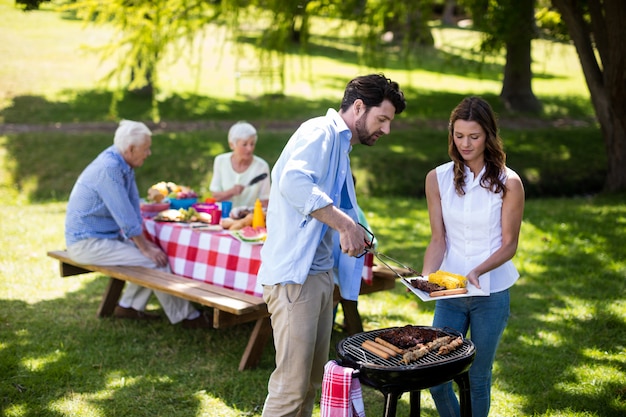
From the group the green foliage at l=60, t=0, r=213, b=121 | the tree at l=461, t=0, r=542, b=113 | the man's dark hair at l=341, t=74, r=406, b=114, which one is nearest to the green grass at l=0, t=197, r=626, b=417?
the man's dark hair at l=341, t=74, r=406, b=114

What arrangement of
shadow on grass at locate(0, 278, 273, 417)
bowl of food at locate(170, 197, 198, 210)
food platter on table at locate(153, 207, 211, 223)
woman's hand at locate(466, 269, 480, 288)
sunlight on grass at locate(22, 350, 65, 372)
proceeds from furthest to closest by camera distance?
1. bowl of food at locate(170, 197, 198, 210)
2. food platter on table at locate(153, 207, 211, 223)
3. sunlight on grass at locate(22, 350, 65, 372)
4. shadow on grass at locate(0, 278, 273, 417)
5. woman's hand at locate(466, 269, 480, 288)

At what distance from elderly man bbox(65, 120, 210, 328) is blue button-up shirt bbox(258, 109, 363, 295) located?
8.79 ft

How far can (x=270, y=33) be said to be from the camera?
30.1 feet

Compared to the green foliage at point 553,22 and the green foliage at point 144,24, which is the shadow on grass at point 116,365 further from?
the green foliage at point 553,22

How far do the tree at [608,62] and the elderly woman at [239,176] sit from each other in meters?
5.78

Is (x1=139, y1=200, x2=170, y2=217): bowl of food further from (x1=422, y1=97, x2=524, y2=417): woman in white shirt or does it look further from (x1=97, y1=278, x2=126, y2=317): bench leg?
(x1=422, y1=97, x2=524, y2=417): woman in white shirt

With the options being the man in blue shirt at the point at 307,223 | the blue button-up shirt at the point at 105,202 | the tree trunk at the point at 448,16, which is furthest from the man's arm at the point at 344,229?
the tree trunk at the point at 448,16

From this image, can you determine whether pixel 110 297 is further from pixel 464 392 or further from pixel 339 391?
pixel 464 392

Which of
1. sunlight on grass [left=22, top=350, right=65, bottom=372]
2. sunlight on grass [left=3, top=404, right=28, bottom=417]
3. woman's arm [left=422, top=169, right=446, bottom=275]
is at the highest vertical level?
woman's arm [left=422, top=169, right=446, bottom=275]

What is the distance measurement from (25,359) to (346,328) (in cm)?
259

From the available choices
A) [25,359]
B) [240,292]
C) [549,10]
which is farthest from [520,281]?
[549,10]

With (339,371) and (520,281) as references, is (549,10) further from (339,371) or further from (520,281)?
(339,371)

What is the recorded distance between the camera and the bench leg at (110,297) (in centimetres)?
627

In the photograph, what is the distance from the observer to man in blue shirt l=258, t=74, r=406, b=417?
3.15 m
